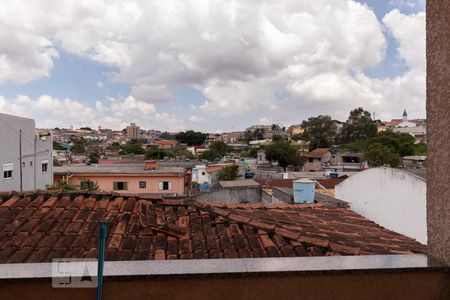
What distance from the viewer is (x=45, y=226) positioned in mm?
3754

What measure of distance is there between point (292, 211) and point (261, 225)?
2865mm

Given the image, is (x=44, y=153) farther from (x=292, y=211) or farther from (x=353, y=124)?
(x=353, y=124)

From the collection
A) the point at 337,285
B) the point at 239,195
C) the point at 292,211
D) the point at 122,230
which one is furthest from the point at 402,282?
the point at 239,195

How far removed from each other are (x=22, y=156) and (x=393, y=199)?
61.3 ft

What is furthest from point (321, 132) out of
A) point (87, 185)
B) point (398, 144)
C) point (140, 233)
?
point (140, 233)

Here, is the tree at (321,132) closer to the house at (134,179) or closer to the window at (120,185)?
the house at (134,179)

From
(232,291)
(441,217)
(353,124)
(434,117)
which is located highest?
(353,124)

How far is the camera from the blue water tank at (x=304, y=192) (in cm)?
1094

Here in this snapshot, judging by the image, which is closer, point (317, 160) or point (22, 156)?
point (22, 156)

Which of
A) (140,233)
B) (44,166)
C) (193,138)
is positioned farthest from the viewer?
(193,138)

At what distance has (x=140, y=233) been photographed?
366cm

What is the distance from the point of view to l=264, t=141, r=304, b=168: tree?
1975 inches

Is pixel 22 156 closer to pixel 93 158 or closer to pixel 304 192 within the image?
pixel 304 192


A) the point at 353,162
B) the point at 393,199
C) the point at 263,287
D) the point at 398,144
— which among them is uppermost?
the point at 398,144
